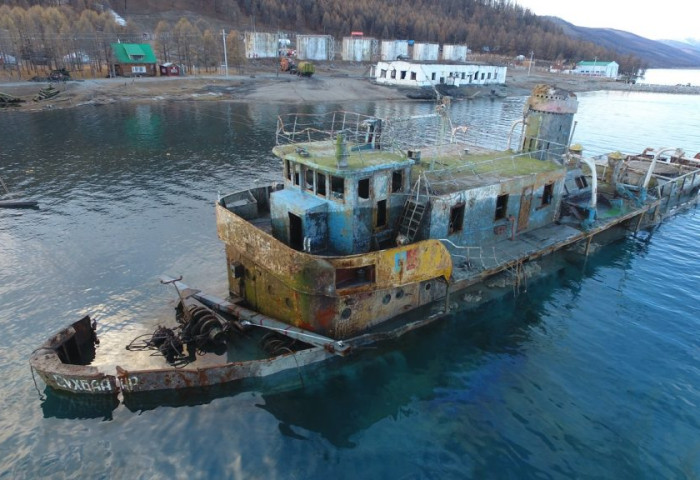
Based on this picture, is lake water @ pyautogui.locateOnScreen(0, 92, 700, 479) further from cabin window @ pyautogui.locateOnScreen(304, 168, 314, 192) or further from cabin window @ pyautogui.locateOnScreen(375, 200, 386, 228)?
cabin window @ pyautogui.locateOnScreen(304, 168, 314, 192)

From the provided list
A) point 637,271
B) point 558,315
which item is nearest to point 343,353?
point 558,315

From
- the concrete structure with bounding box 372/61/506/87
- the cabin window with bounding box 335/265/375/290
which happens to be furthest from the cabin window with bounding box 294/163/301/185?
the concrete structure with bounding box 372/61/506/87

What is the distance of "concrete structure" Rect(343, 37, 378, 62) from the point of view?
5625 inches

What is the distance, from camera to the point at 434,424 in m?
15.9

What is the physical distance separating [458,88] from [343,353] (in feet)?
365

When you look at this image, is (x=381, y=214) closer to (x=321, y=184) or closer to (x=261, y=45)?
(x=321, y=184)

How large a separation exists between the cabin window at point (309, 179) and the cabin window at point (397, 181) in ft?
11.3

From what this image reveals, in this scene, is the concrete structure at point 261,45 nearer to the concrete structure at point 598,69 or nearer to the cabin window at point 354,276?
the concrete structure at point 598,69

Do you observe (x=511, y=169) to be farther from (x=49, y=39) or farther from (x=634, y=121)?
(x=49, y=39)

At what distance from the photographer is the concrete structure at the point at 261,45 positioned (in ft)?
429

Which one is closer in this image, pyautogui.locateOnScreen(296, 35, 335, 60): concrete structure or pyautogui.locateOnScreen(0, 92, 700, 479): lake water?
pyautogui.locateOnScreen(0, 92, 700, 479): lake water

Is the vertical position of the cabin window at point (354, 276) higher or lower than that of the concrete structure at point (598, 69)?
lower

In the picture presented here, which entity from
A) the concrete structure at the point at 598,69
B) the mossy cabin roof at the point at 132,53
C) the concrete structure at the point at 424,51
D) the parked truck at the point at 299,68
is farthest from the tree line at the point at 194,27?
the concrete structure at the point at 424,51

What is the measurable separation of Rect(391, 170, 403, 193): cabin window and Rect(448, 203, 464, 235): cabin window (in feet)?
10.1
